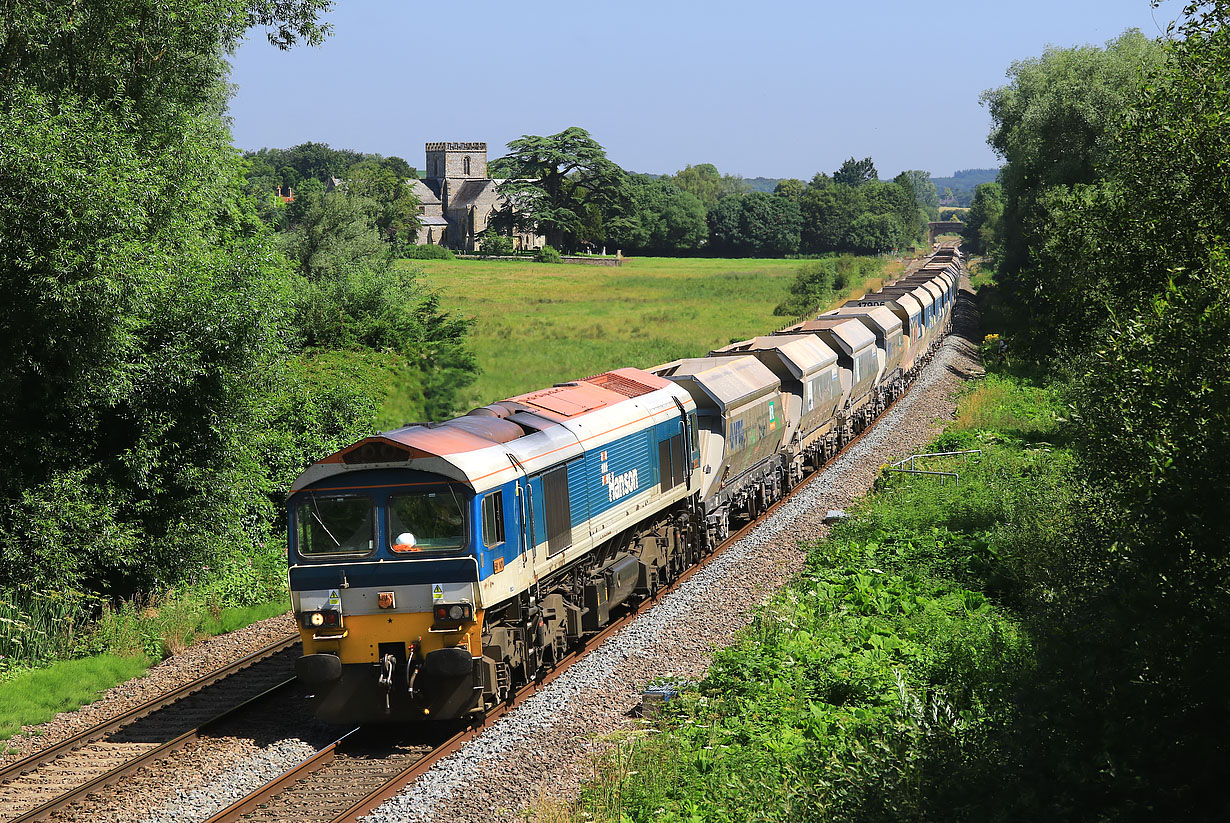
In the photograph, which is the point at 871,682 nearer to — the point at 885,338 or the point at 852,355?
the point at 852,355

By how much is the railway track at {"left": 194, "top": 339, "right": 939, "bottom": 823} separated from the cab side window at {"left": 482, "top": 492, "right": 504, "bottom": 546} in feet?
7.74

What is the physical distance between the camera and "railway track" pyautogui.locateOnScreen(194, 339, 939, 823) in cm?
1111

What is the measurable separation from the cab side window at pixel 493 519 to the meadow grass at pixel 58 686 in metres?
6.84

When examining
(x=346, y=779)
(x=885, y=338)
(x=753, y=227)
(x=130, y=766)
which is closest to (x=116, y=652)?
(x=130, y=766)

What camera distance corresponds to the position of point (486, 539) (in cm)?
1284

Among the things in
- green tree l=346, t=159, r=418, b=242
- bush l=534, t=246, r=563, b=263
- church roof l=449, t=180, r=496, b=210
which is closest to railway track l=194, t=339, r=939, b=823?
green tree l=346, t=159, r=418, b=242

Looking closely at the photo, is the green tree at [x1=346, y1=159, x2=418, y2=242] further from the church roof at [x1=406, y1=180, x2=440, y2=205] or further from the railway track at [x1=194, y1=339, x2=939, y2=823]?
the railway track at [x1=194, y1=339, x2=939, y2=823]

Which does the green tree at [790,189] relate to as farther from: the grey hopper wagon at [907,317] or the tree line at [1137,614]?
the tree line at [1137,614]

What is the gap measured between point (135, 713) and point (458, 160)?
15310 centimetres

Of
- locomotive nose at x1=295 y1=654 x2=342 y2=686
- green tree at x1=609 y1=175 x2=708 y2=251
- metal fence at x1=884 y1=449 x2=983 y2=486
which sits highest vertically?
green tree at x1=609 y1=175 x2=708 y2=251

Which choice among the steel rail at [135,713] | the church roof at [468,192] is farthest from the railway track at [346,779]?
the church roof at [468,192]

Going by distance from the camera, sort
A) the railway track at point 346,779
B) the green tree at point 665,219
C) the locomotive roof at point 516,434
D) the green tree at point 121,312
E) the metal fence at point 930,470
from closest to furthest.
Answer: the railway track at point 346,779, the locomotive roof at point 516,434, the green tree at point 121,312, the metal fence at point 930,470, the green tree at point 665,219

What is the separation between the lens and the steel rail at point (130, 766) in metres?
11.4

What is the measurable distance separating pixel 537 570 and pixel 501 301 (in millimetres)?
64891
